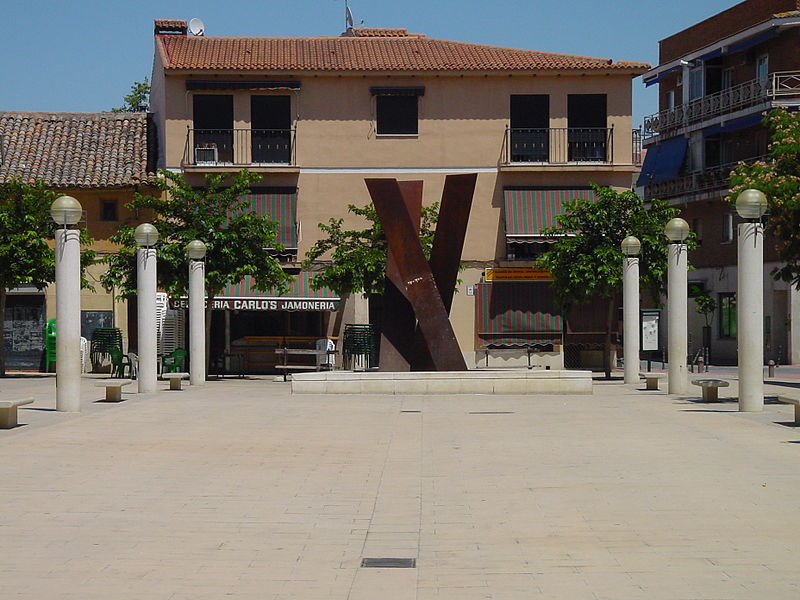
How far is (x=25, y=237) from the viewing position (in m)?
31.2

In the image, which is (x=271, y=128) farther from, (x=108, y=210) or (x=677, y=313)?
(x=677, y=313)

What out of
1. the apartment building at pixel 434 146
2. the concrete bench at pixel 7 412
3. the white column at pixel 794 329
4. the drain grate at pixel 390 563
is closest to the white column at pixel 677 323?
the concrete bench at pixel 7 412

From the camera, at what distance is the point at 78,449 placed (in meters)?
13.8

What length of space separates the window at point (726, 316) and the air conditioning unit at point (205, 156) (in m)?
22.1

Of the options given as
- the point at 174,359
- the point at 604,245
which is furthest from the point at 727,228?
the point at 174,359

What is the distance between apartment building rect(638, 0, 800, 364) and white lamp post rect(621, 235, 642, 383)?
1813 cm

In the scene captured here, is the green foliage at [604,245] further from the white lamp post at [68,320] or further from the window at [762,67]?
the white lamp post at [68,320]

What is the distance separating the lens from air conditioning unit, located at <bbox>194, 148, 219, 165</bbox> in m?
38.9

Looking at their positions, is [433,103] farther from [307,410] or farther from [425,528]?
[425,528]

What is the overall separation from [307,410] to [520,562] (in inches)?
497

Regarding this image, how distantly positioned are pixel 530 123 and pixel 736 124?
42.4 ft

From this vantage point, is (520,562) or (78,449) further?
(78,449)

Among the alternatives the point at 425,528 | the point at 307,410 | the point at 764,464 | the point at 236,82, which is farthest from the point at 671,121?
the point at 425,528

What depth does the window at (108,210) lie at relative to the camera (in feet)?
128
